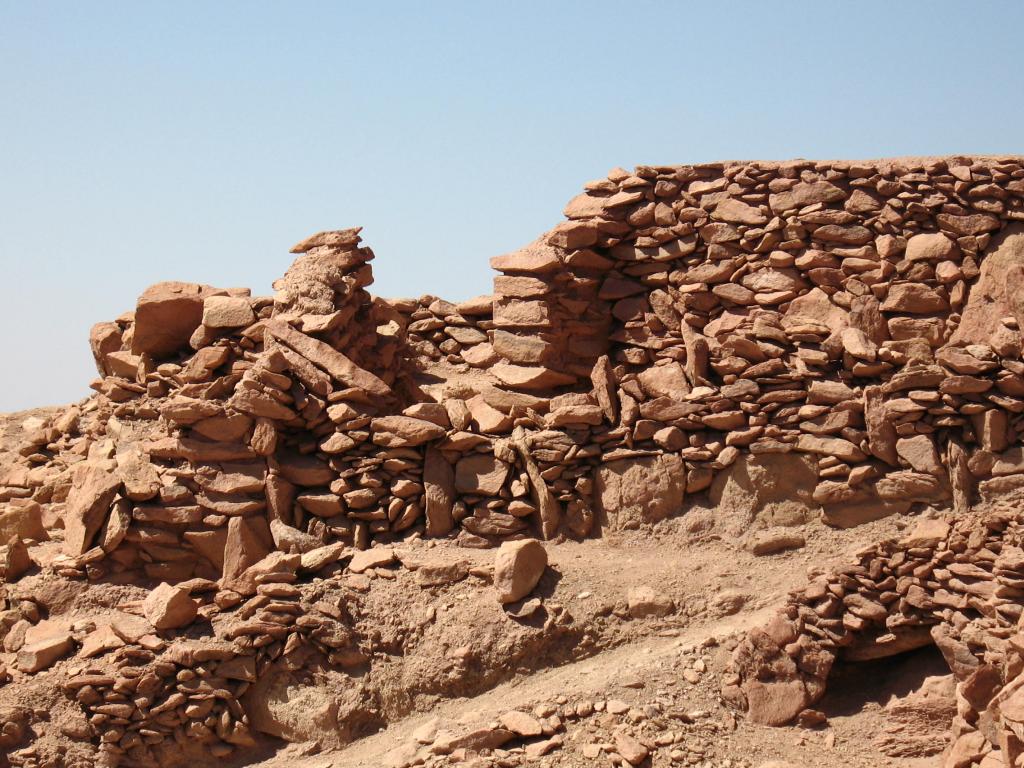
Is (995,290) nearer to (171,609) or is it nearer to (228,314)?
(228,314)

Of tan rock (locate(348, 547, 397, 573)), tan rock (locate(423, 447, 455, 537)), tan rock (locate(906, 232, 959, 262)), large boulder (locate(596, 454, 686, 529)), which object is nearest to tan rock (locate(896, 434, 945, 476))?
tan rock (locate(906, 232, 959, 262))

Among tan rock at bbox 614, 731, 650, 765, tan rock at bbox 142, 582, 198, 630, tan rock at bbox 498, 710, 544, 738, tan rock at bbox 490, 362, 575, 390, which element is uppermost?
tan rock at bbox 490, 362, 575, 390

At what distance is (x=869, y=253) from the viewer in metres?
11.2

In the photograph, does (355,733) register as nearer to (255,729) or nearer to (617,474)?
(255,729)

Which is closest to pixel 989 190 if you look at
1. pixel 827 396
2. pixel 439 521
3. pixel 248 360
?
pixel 827 396

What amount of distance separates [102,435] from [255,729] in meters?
4.00

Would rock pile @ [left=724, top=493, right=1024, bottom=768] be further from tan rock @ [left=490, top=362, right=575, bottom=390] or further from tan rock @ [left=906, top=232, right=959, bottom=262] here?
tan rock @ [left=490, top=362, right=575, bottom=390]


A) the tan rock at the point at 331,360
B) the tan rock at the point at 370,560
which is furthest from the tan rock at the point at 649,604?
the tan rock at the point at 331,360

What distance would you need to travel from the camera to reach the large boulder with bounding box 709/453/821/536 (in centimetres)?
1085

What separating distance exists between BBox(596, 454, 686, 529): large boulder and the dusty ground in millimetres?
128

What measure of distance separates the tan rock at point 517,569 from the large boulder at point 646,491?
0.95m

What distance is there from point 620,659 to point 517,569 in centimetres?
96

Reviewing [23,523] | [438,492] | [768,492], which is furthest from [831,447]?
[23,523]

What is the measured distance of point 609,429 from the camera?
11.3 m
